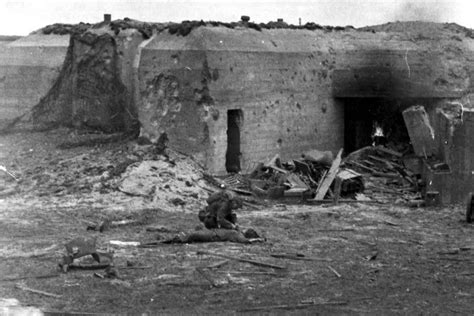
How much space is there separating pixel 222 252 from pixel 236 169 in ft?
26.9

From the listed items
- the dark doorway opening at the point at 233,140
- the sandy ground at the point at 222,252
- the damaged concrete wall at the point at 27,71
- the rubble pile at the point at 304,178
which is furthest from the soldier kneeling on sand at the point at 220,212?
the damaged concrete wall at the point at 27,71

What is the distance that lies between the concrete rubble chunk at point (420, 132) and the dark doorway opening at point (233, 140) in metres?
4.40

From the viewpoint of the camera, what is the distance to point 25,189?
68.5 ft

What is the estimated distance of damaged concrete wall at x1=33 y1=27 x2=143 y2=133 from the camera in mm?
24703

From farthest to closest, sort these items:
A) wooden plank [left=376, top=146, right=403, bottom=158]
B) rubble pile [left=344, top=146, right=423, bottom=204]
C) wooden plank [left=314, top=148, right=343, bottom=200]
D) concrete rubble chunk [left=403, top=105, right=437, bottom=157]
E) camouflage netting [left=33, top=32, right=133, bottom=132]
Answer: wooden plank [left=376, top=146, right=403, bottom=158] < camouflage netting [left=33, top=32, right=133, bottom=132] < concrete rubble chunk [left=403, top=105, right=437, bottom=157] < rubble pile [left=344, top=146, right=423, bottom=204] < wooden plank [left=314, top=148, right=343, bottom=200]

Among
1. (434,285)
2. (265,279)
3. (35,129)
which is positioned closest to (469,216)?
(434,285)

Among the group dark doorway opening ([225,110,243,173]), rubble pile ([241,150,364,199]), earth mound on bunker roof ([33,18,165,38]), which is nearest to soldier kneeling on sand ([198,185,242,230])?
rubble pile ([241,150,364,199])

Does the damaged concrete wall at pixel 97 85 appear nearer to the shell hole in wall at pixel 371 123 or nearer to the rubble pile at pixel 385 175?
the rubble pile at pixel 385 175

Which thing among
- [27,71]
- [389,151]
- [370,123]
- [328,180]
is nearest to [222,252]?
[328,180]

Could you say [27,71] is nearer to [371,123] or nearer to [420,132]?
[371,123]

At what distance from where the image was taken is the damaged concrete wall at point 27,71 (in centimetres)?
2729

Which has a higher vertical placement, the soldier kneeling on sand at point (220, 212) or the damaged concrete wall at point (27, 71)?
the damaged concrete wall at point (27, 71)

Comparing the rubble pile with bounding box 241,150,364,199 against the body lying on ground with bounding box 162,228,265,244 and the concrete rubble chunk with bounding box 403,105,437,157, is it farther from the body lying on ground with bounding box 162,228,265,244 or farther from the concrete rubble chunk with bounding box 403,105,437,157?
the body lying on ground with bounding box 162,228,265,244

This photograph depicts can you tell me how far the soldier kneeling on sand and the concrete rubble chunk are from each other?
806cm
